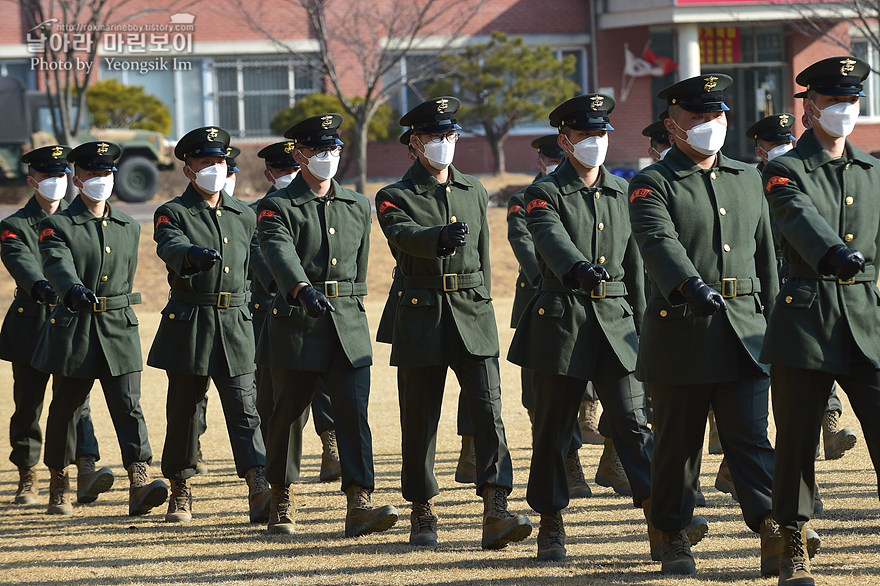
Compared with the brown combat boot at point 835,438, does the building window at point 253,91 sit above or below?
above

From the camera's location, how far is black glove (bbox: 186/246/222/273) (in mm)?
6730

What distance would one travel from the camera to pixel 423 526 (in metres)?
6.52

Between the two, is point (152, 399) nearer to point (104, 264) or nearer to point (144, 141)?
point (104, 264)

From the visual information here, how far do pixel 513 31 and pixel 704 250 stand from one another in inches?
1107

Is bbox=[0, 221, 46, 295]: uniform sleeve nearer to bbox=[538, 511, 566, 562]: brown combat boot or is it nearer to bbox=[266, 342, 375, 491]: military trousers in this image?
Result: bbox=[266, 342, 375, 491]: military trousers

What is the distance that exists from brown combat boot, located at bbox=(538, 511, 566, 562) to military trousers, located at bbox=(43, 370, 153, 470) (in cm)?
285

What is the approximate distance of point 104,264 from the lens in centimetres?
775

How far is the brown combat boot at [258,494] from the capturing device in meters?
7.28

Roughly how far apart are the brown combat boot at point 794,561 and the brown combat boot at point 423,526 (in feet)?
6.17

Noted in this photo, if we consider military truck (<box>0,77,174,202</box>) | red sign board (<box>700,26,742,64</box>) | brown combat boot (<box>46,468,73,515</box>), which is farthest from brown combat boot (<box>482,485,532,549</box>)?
red sign board (<box>700,26,742,64</box>)

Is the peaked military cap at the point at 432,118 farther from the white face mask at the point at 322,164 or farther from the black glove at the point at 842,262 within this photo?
the black glove at the point at 842,262

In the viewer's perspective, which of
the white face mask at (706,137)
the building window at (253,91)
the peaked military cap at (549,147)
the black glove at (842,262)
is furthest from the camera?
the building window at (253,91)

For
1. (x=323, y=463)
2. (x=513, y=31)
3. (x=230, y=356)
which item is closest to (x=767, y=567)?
(x=230, y=356)

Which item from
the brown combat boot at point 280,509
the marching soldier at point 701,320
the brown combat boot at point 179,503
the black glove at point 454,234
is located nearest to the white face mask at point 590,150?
the marching soldier at point 701,320
